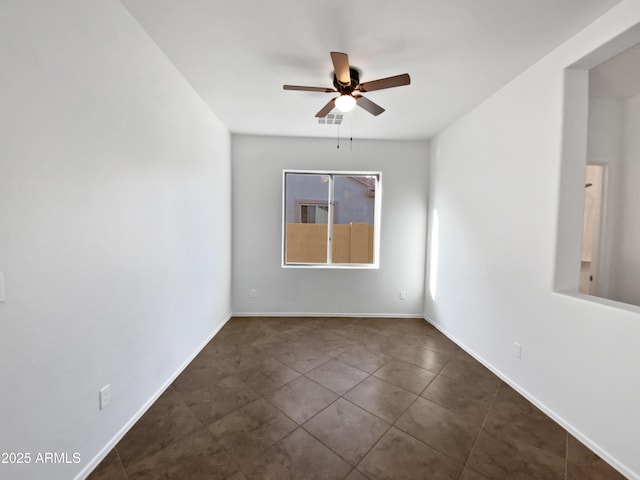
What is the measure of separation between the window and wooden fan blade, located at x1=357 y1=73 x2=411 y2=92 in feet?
6.31

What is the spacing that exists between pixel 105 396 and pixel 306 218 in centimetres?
302

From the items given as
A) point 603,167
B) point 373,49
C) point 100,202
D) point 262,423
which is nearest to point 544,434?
point 262,423

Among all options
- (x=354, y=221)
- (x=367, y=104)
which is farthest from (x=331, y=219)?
(x=367, y=104)

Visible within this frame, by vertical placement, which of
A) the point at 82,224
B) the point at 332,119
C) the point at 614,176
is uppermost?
the point at 332,119

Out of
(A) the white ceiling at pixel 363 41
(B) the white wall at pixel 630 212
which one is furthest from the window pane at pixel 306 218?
(B) the white wall at pixel 630 212

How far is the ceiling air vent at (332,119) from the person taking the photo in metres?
2.92

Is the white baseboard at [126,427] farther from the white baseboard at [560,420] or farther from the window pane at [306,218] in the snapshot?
the white baseboard at [560,420]

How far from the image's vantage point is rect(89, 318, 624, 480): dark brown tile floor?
1396mm

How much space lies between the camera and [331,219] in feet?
13.0

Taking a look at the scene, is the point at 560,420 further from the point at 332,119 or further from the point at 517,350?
the point at 332,119

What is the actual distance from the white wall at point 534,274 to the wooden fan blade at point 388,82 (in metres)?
1.15

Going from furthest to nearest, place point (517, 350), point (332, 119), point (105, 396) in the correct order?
1. point (332, 119)
2. point (517, 350)
3. point (105, 396)

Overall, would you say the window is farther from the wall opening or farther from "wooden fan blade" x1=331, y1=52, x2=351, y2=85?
the wall opening

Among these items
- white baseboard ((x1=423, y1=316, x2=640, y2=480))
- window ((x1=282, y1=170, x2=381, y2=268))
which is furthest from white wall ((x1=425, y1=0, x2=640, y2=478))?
window ((x1=282, y1=170, x2=381, y2=268))
